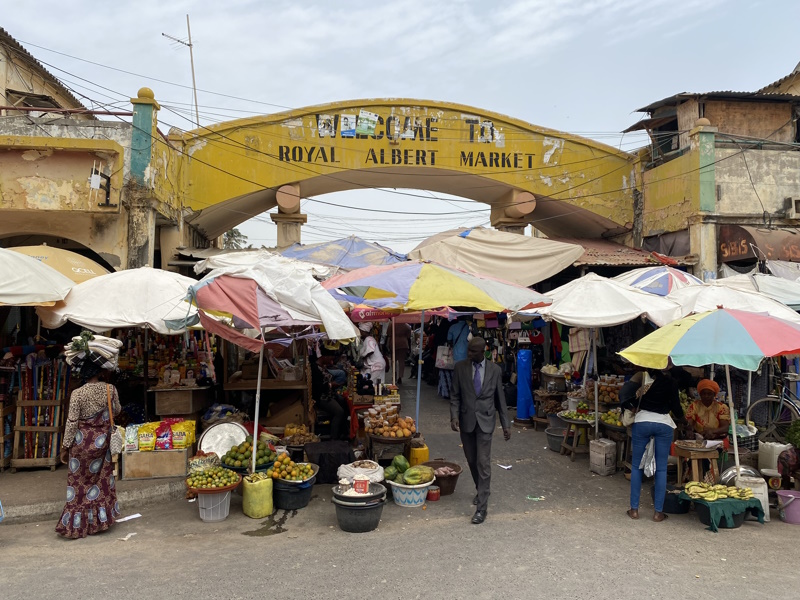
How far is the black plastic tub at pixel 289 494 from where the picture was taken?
6.91 meters

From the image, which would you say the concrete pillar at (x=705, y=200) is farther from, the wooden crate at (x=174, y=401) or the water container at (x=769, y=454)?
the wooden crate at (x=174, y=401)

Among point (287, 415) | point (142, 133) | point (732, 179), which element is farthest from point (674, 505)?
point (142, 133)

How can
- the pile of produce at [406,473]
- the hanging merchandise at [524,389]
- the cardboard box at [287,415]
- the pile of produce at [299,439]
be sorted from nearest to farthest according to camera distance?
Result: 1. the pile of produce at [406,473]
2. the pile of produce at [299,439]
3. the cardboard box at [287,415]
4. the hanging merchandise at [524,389]

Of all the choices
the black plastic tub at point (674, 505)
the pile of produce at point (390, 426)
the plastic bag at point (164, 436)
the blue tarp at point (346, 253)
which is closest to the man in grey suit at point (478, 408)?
the pile of produce at point (390, 426)

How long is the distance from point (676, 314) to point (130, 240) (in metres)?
10.3

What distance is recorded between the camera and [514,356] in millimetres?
14719

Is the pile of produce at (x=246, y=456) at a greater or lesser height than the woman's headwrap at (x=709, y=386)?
lesser

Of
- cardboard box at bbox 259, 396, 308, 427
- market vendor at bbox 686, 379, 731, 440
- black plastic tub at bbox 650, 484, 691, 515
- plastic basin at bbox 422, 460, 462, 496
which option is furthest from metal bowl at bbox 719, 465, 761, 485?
cardboard box at bbox 259, 396, 308, 427

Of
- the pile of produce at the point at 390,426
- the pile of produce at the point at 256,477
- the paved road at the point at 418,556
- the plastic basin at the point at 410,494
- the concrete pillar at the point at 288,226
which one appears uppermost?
the concrete pillar at the point at 288,226

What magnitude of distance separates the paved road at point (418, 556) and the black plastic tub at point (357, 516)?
0.12m

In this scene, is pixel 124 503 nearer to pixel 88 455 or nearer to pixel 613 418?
pixel 88 455

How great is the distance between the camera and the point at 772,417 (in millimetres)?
10164

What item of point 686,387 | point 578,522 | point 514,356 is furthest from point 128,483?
point 514,356

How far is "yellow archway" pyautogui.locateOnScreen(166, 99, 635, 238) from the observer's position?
14336 millimetres
